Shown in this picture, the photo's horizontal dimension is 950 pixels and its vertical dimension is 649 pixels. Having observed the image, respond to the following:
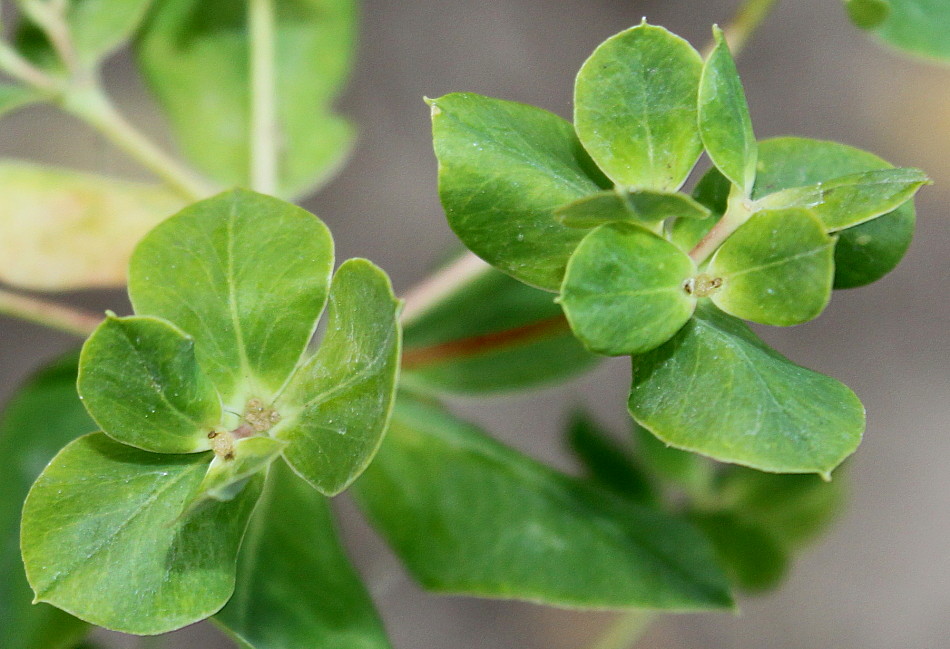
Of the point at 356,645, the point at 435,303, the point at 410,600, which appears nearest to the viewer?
the point at 356,645

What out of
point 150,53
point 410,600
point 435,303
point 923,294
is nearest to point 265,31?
point 150,53

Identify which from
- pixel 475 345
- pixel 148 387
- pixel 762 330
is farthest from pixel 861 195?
pixel 762 330

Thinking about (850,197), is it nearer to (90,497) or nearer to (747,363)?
(747,363)

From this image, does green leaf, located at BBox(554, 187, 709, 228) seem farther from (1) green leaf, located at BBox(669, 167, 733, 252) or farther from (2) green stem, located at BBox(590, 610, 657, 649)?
(2) green stem, located at BBox(590, 610, 657, 649)

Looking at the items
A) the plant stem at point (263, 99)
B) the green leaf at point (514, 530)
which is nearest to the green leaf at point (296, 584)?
the green leaf at point (514, 530)

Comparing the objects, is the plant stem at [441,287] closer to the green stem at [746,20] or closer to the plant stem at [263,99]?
the plant stem at [263,99]

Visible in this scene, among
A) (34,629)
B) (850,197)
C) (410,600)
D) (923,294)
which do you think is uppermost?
(850,197)
